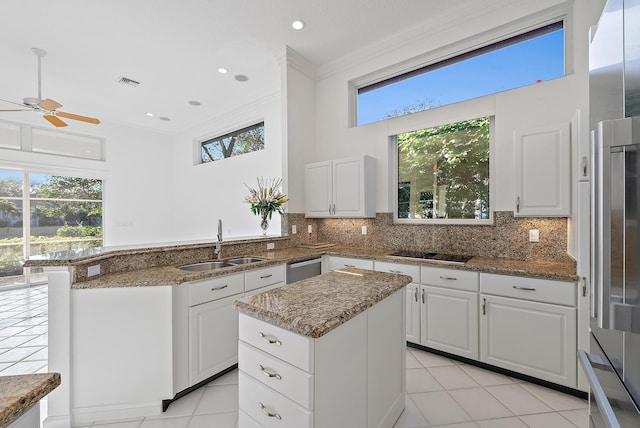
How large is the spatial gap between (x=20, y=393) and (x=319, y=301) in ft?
3.38

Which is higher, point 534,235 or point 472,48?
point 472,48

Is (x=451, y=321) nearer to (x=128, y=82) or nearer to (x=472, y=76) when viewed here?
(x=472, y=76)

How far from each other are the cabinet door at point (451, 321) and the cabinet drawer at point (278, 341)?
6.22ft

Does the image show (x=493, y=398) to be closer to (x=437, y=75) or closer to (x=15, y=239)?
(x=437, y=75)

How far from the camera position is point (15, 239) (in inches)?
206

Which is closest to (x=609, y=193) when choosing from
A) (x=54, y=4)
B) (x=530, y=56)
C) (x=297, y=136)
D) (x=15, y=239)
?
(x=530, y=56)

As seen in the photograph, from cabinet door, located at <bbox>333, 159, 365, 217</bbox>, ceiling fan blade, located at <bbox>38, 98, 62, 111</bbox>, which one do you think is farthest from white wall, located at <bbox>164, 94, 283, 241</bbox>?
ceiling fan blade, located at <bbox>38, 98, 62, 111</bbox>

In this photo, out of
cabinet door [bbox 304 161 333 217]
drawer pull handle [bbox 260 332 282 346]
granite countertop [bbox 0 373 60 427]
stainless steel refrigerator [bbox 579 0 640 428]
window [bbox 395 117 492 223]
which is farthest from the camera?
cabinet door [bbox 304 161 333 217]

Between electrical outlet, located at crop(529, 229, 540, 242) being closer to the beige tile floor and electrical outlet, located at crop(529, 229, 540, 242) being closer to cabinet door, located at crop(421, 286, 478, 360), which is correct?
cabinet door, located at crop(421, 286, 478, 360)

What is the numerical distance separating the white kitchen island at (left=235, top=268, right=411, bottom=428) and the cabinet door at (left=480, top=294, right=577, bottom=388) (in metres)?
1.18

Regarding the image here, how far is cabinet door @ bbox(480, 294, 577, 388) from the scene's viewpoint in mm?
2076

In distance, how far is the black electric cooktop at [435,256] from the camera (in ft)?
8.99

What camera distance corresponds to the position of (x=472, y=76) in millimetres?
3152

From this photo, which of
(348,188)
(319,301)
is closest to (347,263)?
(348,188)
